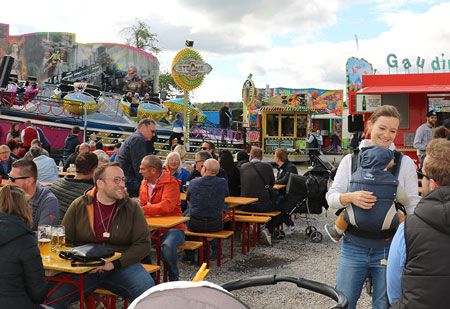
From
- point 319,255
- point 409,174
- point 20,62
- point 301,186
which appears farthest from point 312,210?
point 20,62

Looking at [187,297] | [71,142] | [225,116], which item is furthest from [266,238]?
[225,116]

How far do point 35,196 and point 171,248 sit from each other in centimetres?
153

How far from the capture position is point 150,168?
218 inches

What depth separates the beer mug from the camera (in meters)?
3.78

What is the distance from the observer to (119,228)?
12.9 ft

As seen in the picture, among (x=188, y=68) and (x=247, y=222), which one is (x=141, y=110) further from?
(x=247, y=222)

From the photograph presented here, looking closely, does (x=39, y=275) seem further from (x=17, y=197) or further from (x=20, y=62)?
(x=20, y=62)

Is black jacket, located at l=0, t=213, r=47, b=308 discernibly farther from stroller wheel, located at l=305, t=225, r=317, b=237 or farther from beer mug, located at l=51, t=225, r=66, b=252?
stroller wheel, located at l=305, t=225, r=317, b=237

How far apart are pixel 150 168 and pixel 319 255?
9.88 feet

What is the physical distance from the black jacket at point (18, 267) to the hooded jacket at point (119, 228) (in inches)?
37.6

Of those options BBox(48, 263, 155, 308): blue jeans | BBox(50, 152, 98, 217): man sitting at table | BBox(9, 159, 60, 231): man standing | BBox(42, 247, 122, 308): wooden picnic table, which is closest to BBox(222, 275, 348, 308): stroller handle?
BBox(42, 247, 122, 308): wooden picnic table

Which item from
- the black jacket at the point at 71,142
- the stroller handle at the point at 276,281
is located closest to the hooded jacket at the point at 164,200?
the stroller handle at the point at 276,281

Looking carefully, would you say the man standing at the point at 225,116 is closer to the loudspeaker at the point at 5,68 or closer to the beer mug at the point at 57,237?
the loudspeaker at the point at 5,68

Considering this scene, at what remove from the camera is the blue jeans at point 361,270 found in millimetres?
2826
